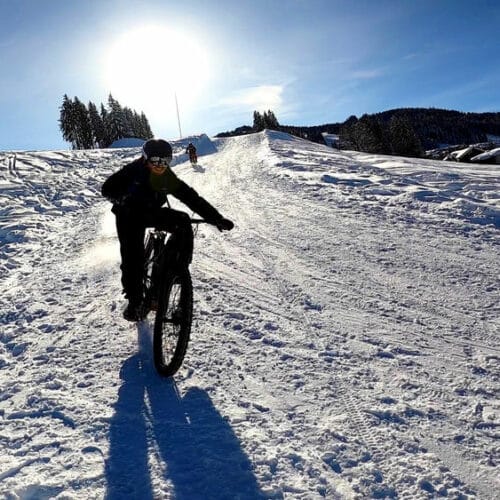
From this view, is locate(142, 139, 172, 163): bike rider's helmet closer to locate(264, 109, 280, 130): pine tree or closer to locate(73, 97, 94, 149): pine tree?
locate(73, 97, 94, 149): pine tree

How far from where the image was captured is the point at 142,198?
Result: 421cm

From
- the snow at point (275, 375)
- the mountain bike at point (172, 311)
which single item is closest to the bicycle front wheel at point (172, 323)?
the mountain bike at point (172, 311)

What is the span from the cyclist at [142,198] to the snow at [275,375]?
3.48 feet

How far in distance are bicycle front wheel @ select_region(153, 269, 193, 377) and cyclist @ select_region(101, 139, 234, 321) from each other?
592mm

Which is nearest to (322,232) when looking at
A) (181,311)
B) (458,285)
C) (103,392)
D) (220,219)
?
(458,285)

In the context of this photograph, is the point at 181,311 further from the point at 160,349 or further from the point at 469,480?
the point at 469,480

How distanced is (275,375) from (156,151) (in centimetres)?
249

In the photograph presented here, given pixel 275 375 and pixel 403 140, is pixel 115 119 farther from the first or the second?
pixel 275 375

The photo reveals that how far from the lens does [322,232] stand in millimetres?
8703

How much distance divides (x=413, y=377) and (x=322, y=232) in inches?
209

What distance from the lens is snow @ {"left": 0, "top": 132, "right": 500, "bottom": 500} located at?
2.63 m

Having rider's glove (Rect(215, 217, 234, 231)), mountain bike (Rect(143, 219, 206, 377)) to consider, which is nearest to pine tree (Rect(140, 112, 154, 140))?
rider's glove (Rect(215, 217, 234, 231))

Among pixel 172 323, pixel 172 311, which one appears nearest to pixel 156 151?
pixel 172 311

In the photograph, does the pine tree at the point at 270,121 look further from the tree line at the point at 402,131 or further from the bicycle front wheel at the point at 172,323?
the bicycle front wheel at the point at 172,323
